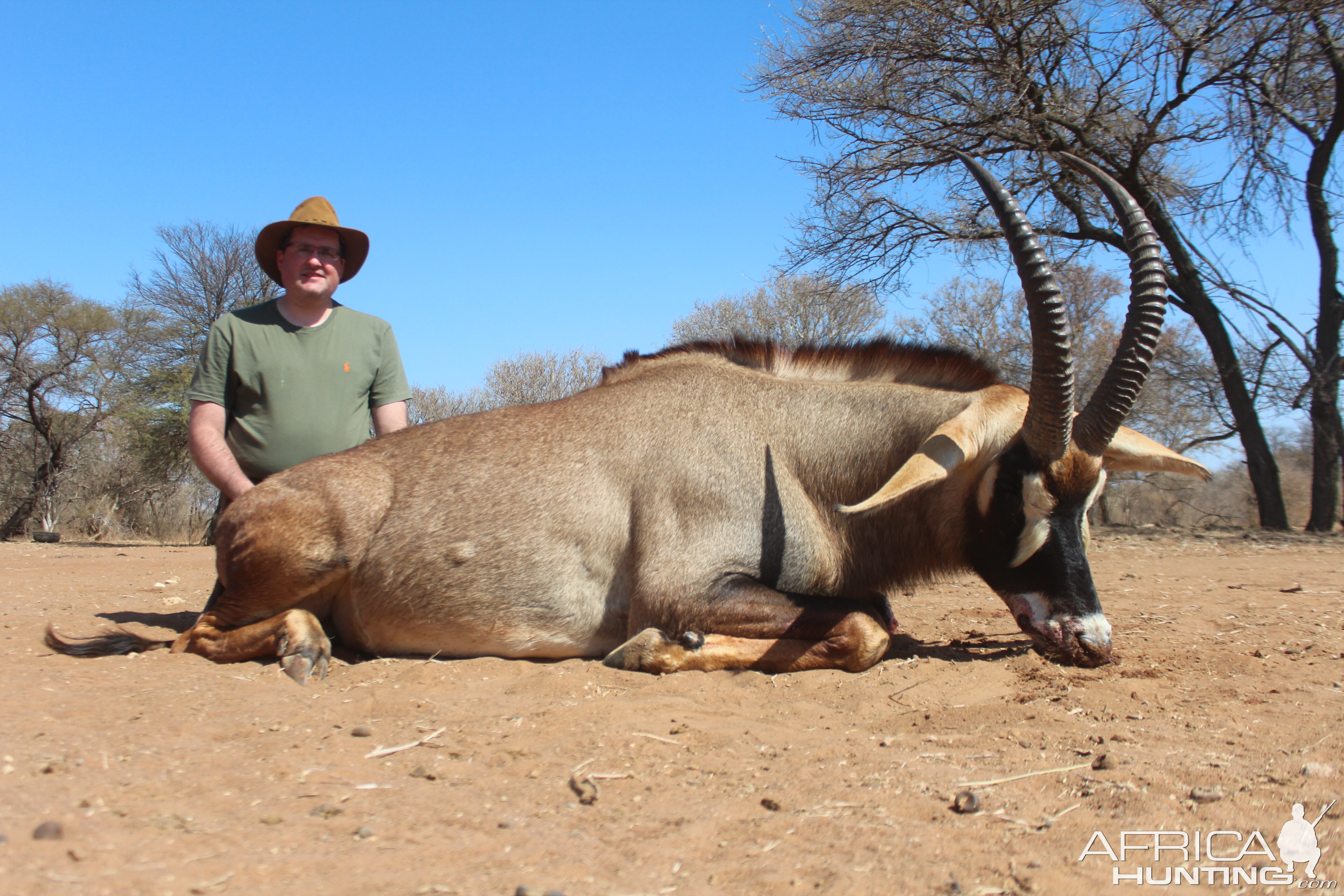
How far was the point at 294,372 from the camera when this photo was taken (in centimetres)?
A: 590

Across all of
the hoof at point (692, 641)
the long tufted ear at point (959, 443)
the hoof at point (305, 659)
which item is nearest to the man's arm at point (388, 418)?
the hoof at point (305, 659)

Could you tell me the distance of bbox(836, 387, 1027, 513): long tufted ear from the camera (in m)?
4.37

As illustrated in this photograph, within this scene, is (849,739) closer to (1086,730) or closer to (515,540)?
(1086,730)

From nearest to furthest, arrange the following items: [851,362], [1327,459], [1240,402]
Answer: [851,362] < [1327,459] < [1240,402]

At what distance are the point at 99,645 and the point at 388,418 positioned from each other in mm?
2296

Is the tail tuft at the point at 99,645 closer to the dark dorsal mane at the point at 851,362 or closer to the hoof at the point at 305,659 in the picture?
the hoof at the point at 305,659

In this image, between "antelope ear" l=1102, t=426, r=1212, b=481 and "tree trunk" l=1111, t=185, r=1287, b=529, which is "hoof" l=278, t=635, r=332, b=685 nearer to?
"antelope ear" l=1102, t=426, r=1212, b=481

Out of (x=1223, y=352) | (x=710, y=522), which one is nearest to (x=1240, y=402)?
(x=1223, y=352)

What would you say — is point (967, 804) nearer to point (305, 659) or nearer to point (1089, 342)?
point (305, 659)

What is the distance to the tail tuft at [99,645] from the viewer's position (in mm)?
4898

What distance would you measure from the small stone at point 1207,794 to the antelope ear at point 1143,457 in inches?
93.8

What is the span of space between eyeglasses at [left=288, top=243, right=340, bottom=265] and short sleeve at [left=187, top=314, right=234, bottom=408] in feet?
2.22

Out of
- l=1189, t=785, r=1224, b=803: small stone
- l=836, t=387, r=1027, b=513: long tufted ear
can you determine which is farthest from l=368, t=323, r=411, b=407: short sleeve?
l=1189, t=785, r=1224, b=803: small stone

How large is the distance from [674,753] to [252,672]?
8.22ft
